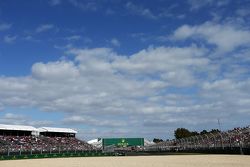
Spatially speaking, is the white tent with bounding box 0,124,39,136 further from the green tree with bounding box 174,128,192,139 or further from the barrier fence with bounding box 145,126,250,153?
the green tree with bounding box 174,128,192,139

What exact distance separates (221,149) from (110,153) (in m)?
22.9

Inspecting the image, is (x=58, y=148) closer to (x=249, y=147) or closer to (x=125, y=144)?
(x=125, y=144)

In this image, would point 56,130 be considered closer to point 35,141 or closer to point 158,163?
point 35,141

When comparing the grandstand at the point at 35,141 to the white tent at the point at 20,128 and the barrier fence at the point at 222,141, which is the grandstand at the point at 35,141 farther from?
the barrier fence at the point at 222,141

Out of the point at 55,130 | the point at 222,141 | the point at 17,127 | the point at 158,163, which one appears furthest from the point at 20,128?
the point at 158,163

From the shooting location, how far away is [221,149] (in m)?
50.4

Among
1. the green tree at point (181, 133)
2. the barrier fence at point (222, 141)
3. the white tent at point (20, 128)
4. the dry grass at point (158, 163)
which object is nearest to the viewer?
the dry grass at point (158, 163)

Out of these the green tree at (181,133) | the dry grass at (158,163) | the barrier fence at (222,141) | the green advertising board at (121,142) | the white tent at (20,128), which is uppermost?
the green tree at (181,133)

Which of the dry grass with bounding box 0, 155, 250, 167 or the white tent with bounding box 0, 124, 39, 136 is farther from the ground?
the white tent with bounding box 0, 124, 39, 136

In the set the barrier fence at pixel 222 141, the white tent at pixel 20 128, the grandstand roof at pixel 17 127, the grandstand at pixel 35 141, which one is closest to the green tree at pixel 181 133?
the grandstand at pixel 35 141

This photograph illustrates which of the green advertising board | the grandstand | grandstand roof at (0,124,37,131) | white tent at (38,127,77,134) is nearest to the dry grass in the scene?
the grandstand

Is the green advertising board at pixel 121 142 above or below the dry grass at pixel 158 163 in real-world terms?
above

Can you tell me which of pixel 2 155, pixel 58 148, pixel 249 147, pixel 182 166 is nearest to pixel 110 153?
pixel 58 148

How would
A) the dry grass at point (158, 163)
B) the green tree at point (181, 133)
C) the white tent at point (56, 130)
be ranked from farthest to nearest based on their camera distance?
the green tree at point (181, 133) < the white tent at point (56, 130) < the dry grass at point (158, 163)
